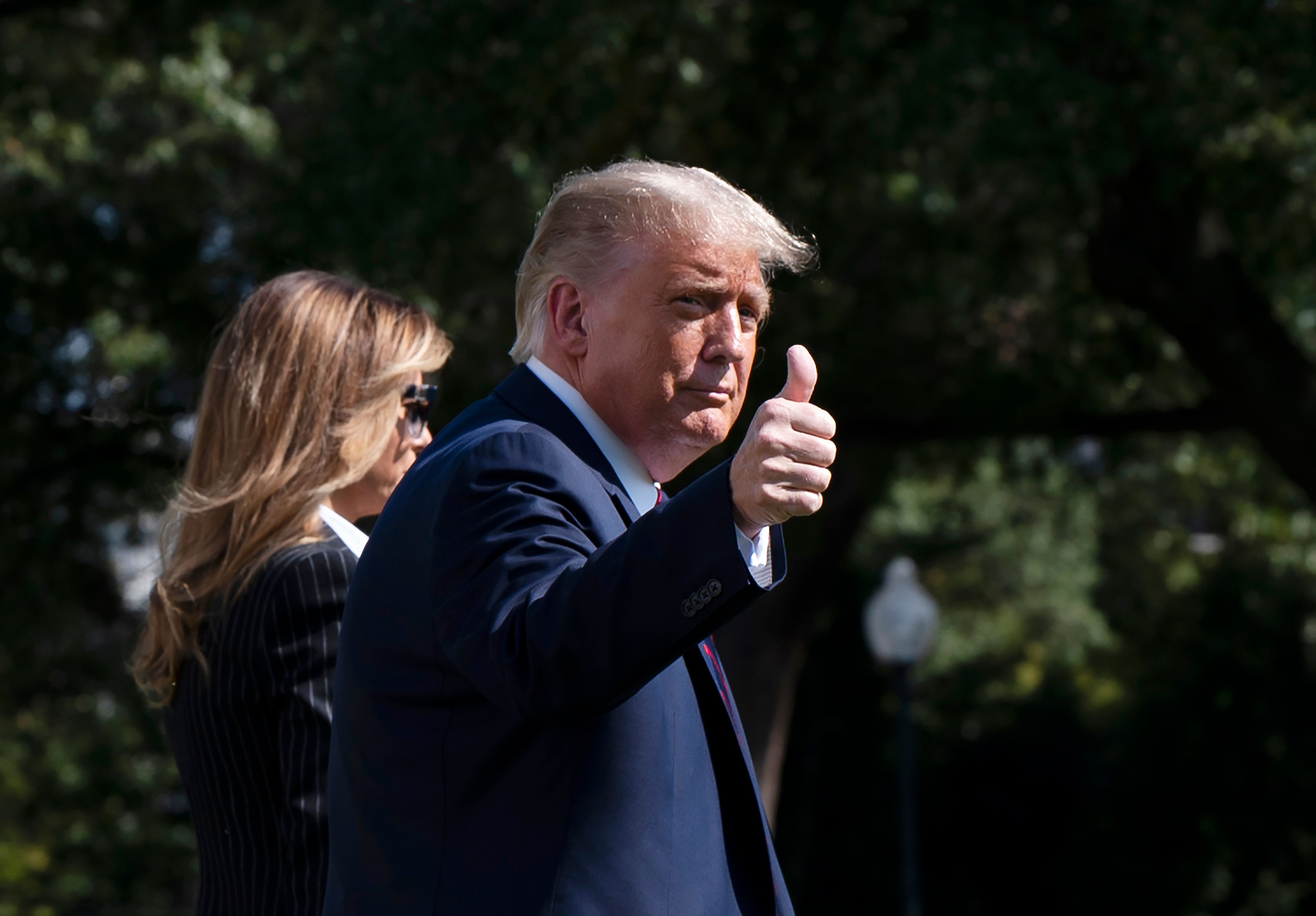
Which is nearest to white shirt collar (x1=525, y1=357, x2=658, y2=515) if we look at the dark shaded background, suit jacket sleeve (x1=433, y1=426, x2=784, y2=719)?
suit jacket sleeve (x1=433, y1=426, x2=784, y2=719)

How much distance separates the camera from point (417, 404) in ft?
8.66

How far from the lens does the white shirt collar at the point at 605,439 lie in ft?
5.91

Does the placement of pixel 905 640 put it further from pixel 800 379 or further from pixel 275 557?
pixel 800 379

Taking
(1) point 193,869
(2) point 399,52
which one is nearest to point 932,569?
(1) point 193,869

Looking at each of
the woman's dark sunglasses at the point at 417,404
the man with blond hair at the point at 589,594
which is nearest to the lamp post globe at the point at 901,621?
the woman's dark sunglasses at the point at 417,404

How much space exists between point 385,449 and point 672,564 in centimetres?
128

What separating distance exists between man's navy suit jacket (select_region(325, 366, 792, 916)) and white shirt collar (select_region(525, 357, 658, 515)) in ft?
0.09

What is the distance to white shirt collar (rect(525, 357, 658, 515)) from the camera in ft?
5.91

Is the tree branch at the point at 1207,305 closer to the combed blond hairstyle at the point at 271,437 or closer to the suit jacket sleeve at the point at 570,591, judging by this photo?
the combed blond hairstyle at the point at 271,437

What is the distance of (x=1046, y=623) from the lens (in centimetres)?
2619

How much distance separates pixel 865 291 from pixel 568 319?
8.00 meters

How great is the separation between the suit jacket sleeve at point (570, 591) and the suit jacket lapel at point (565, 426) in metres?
0.17

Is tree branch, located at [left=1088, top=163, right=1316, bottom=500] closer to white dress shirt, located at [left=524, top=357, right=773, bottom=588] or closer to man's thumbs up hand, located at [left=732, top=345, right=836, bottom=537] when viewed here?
white dress shirt, located at [left=524, top=357, right=773, bottom=588]

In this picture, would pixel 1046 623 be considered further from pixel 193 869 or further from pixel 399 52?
pixel 399 52
